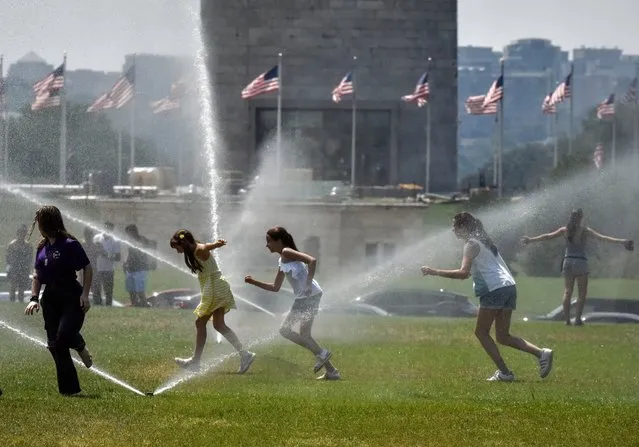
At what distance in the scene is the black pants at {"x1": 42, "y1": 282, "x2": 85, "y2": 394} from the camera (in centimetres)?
1547

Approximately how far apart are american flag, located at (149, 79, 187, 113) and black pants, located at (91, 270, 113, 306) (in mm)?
10047

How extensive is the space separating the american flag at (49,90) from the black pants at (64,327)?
2968 cm

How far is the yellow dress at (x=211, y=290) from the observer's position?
18062 millimetres

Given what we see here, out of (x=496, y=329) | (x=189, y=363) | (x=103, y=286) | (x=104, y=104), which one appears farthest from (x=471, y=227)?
(x=104, y=104)

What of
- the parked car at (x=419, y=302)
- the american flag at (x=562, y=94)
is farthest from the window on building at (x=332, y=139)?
the parked car at (x=419, y=302)

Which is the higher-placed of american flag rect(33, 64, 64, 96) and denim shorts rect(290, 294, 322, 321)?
american flag rect(33, 64, 64, 96)

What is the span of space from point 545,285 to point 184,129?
51.1 ft

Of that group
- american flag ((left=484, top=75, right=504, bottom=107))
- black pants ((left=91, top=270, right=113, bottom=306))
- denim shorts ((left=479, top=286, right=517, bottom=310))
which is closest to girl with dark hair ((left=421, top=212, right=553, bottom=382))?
denim shorts ((left=479, top=286, right=517, bottom=310))

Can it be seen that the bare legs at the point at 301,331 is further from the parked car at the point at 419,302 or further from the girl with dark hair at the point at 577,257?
the parked car at the point at 419,302

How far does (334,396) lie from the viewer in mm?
16094

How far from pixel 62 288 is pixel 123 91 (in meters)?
30.4

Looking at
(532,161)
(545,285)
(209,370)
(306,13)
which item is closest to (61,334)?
(209,370)

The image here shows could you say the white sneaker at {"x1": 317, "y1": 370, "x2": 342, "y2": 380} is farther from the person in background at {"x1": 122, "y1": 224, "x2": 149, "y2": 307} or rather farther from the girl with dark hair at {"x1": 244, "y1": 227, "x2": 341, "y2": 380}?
the person in background at {"x1": 122, "y1": 224, "x2": 149, "y2": 307}

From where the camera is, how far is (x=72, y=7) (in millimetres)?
32906
